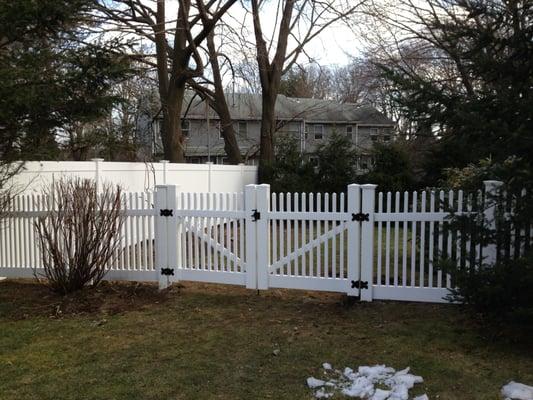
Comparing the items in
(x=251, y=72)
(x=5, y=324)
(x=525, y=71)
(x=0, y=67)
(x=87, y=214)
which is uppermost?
(x=251, y=72)

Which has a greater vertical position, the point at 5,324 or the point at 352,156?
the point at 352,156

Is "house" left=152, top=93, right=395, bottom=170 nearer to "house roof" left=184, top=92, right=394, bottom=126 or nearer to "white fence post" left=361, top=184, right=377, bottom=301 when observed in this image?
"house roof" left=184, top=92, right=394, bottom=126

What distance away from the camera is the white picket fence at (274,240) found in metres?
5.94

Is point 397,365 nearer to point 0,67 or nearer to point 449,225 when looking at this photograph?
point 449,225

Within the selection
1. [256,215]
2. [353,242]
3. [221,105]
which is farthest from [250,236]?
[221,105]

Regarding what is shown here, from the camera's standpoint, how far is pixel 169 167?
11828 millimetres

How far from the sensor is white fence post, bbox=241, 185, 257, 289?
642 cm

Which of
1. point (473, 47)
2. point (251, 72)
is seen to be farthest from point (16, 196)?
point (251, 72)

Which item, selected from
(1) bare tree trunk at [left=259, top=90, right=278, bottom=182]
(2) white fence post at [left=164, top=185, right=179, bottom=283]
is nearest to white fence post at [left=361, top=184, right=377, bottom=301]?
(2) white fence post at [left=164, top=185, right=179, bottom=283]

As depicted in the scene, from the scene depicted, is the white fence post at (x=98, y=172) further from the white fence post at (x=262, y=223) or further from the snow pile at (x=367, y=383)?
the snow pile at (x=367, y=383)

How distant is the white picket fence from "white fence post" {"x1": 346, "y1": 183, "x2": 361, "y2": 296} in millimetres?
12

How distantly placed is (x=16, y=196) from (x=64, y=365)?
3.45 m

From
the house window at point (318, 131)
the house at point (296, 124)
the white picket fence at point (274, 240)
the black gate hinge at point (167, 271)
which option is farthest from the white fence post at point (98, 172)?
the house window at point (318, 131)

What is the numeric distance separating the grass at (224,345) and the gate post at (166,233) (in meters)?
0.28
